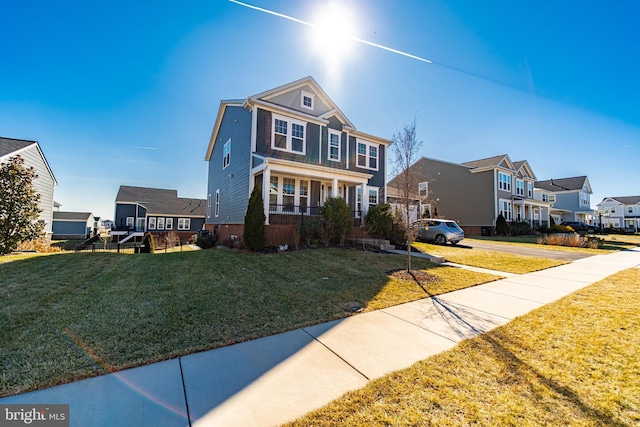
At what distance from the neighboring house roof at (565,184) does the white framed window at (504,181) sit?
23.9 metres

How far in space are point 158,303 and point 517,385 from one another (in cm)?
516

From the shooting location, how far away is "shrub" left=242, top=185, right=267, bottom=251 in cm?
1030

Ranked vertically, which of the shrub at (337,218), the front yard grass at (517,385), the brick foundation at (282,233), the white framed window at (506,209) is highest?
the white framed window at (506,209)

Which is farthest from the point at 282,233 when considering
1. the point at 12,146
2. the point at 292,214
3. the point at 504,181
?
the point at 504,181

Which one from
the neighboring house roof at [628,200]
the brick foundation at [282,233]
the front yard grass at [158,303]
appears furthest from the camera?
the neighboring house roof at [628,200]

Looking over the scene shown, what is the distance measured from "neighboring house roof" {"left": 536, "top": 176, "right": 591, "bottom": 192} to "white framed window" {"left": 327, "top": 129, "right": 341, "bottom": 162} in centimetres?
4713

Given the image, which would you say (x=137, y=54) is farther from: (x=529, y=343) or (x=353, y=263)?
(x=529, y=343)

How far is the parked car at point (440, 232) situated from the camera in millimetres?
15052

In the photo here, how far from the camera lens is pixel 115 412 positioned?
6.73 ft

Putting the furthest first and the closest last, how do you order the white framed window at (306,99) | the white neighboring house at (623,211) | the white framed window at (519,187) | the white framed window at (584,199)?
the white neighboring house at (623,211), the white framed window at (584,199), the white framed window at (519,187), the white framed window at (306,99)

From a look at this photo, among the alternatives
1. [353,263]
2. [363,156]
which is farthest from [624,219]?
[353,263]

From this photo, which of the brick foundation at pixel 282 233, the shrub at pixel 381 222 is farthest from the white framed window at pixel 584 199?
the brick foundation at pixel 282 233

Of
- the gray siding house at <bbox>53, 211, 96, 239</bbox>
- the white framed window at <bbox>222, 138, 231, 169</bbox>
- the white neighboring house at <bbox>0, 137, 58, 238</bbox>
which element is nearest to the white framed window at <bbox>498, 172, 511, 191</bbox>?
the white framed window at <bbox>222, 138, 231, 169</bbox>

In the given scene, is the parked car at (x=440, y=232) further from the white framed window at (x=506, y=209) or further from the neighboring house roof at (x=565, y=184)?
the neighboring house roof at (x=565, y=184)
